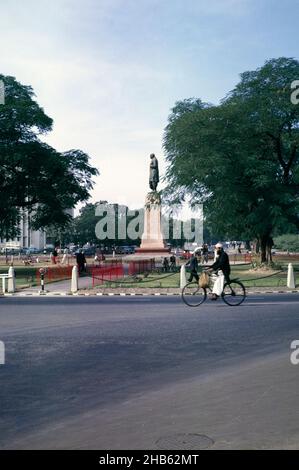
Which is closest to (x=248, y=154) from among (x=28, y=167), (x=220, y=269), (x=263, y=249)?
(x=263, y=249)

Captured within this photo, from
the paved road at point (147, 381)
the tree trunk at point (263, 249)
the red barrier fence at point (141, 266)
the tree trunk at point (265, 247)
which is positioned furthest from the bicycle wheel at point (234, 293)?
the tree trunk at point (263, 249)

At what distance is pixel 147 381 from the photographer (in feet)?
22.6

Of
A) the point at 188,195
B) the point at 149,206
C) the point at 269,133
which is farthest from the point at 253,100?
the point at 149,206

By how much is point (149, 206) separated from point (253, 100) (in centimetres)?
1162

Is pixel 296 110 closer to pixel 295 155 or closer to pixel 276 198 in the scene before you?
pixel 295 155

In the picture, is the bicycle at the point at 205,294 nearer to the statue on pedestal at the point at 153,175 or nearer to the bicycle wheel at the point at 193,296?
the bicycle wheel at the point at 193,296

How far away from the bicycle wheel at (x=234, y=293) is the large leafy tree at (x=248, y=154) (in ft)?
48.9

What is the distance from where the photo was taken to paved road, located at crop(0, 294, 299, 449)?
4.97 meters

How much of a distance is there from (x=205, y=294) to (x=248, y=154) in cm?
1932

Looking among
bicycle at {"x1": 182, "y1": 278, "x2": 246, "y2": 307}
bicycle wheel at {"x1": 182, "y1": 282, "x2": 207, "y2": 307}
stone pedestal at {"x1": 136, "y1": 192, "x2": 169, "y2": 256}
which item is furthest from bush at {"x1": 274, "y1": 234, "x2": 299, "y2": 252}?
bicycle wheel at {"x1": 182, "y1": 282, "x2": 207, "y2": 307}

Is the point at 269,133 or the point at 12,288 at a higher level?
the point at 269,133

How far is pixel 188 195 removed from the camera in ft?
119

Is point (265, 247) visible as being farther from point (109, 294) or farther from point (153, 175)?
point (109, 294)

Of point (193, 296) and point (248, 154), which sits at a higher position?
point (248, 154)
